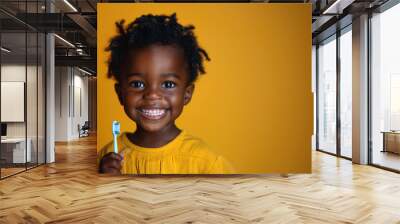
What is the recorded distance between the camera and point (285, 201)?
505cm

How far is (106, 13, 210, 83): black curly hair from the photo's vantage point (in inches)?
274

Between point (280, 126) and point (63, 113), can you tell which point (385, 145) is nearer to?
point (280, 126)

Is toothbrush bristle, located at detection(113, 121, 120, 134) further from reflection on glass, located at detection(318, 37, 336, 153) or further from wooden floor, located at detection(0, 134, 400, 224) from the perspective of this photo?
A: reflection on glass, located at detection(318, 37, 336, 153)

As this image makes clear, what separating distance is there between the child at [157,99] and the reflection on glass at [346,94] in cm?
418

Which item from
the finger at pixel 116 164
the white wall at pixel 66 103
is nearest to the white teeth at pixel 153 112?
the finger at pixel 116 164

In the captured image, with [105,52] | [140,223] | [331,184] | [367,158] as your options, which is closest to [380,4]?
[367,158]

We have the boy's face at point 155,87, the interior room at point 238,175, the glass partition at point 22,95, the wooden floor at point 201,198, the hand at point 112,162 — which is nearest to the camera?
the wooden floor at point 201,198

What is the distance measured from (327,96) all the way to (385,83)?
→ 2965 mm

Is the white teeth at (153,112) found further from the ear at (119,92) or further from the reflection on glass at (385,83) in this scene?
the reflection on glass at (385,83)

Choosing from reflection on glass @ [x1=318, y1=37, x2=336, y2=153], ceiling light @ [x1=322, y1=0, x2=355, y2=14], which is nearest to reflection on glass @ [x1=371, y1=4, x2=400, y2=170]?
ceiling light @ [x1=322, y1=0, x2=355, y2=14]

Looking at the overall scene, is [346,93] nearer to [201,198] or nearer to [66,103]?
[201,198]

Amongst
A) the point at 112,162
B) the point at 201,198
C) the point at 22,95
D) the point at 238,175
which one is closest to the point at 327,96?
the point at 238,175

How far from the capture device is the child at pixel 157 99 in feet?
22.6

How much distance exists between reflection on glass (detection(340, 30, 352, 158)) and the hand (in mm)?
5704
